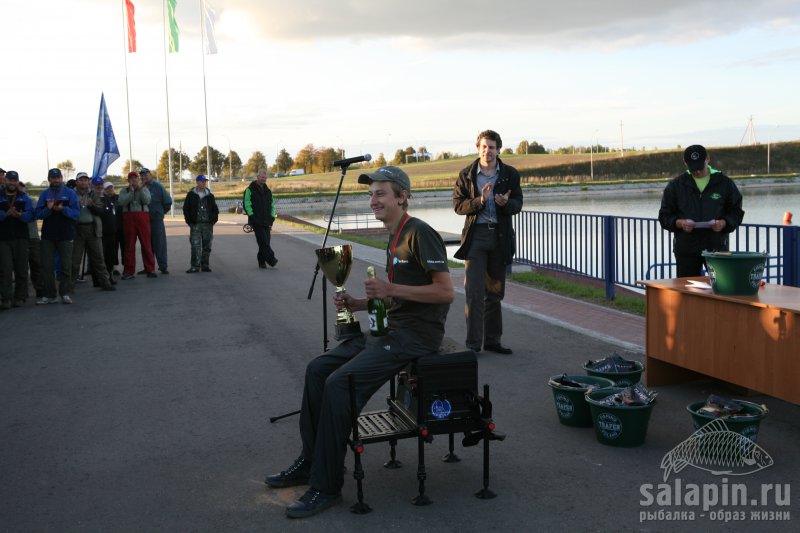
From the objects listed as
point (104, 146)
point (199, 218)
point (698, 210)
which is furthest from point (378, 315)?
point (104, 146)

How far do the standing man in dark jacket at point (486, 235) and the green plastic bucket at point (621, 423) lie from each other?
113 inches

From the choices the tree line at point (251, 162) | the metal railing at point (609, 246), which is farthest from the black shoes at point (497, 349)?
the tree line at point (251, 162)

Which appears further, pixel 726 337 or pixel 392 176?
pixel 726 337

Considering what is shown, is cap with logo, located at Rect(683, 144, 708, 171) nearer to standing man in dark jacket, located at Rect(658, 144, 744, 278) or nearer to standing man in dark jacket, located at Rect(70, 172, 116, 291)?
standing man in dark jacket, located at Rect(658, 144, 744, 278)

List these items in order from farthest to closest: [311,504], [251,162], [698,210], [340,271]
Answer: [251,162] < [698,210] < [340,271] < [311,504]

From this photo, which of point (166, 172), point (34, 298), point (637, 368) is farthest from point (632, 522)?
point (166, 172)

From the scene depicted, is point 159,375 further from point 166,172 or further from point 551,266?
point 166,172

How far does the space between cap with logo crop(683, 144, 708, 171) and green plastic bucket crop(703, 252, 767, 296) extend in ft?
6.43

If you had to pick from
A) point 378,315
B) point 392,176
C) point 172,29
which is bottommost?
point 378,315

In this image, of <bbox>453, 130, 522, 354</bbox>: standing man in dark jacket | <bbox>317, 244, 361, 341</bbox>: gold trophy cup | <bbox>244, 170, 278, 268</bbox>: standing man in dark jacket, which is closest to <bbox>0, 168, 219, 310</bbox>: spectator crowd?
<bbox>244, 170, 278, 268</bbox>: standing man in dark jacket

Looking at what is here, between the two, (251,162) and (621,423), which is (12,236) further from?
(251,162)

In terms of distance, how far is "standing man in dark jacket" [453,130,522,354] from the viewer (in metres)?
8.47

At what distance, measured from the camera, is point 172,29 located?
47.8 m

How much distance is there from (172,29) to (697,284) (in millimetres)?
46478
